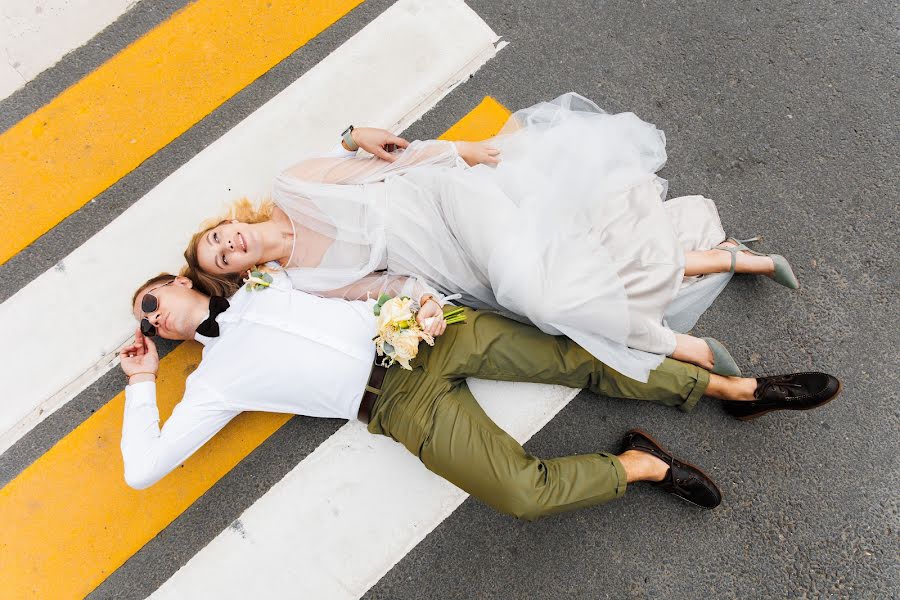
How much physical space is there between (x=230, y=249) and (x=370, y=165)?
27.9 inches

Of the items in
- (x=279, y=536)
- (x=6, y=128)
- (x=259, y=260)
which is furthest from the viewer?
(x=6, y=128)

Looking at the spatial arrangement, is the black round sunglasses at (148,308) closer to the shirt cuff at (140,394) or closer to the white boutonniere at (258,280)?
the shirt cuff at (140,394)

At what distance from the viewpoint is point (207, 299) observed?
91.2 inches

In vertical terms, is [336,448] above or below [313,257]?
below

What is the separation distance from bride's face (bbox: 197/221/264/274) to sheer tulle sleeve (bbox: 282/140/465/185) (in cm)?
33

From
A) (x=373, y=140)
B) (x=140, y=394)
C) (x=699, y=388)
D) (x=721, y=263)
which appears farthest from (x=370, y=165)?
(x=699, y=388)

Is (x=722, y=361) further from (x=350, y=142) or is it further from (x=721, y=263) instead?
(x=350, y=142)

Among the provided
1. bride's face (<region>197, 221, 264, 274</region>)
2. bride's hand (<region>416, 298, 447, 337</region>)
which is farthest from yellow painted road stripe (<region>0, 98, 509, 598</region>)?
bride's hand (<region>416, 298, 447, 337</region>)

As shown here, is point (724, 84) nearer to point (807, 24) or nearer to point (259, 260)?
point (807, 24)

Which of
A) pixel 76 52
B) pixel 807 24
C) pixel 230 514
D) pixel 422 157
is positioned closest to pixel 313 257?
pixel 422 157

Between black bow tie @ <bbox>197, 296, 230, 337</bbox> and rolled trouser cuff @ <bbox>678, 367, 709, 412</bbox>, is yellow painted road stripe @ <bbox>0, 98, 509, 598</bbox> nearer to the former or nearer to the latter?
black bow tie @ <bbox>197, 296, 230, 337</bbox>

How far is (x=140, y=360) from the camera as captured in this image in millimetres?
2314

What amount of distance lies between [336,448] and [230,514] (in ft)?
1.84

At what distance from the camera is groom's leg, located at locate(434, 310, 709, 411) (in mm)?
2250
